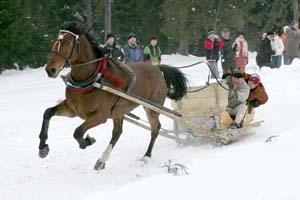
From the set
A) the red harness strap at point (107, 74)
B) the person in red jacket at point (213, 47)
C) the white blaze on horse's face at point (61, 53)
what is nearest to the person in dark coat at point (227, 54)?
the person in red jacket at point (213, 47)

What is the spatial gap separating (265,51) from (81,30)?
11326 millimetres

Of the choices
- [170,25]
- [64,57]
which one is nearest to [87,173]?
[64,57]

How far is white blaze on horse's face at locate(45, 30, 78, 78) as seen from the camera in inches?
243

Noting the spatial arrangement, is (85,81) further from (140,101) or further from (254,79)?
(254,79)

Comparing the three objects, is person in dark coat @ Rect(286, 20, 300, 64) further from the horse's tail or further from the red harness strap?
the red harness strap

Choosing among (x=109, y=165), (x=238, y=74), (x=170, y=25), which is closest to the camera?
(x=109, y=165)

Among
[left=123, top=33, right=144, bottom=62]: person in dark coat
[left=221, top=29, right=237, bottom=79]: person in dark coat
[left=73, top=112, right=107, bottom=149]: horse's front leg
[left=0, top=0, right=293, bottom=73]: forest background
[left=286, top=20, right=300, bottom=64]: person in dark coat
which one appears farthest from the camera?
[left=0, top=0, right=293, bottom=73]: forest background

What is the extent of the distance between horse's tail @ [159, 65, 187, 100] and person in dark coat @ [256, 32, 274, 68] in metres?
8.20

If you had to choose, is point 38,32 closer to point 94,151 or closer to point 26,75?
point 26,75

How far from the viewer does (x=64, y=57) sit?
641 cm

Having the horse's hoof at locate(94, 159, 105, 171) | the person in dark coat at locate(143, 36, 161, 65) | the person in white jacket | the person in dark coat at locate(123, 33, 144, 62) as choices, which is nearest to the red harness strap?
the horse's hoof at locate(94, 159, 105, 171)

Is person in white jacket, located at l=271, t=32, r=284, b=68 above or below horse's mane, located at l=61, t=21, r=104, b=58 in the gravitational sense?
below

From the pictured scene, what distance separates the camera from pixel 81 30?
6797 millimetres

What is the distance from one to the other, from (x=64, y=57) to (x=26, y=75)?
651 inches
